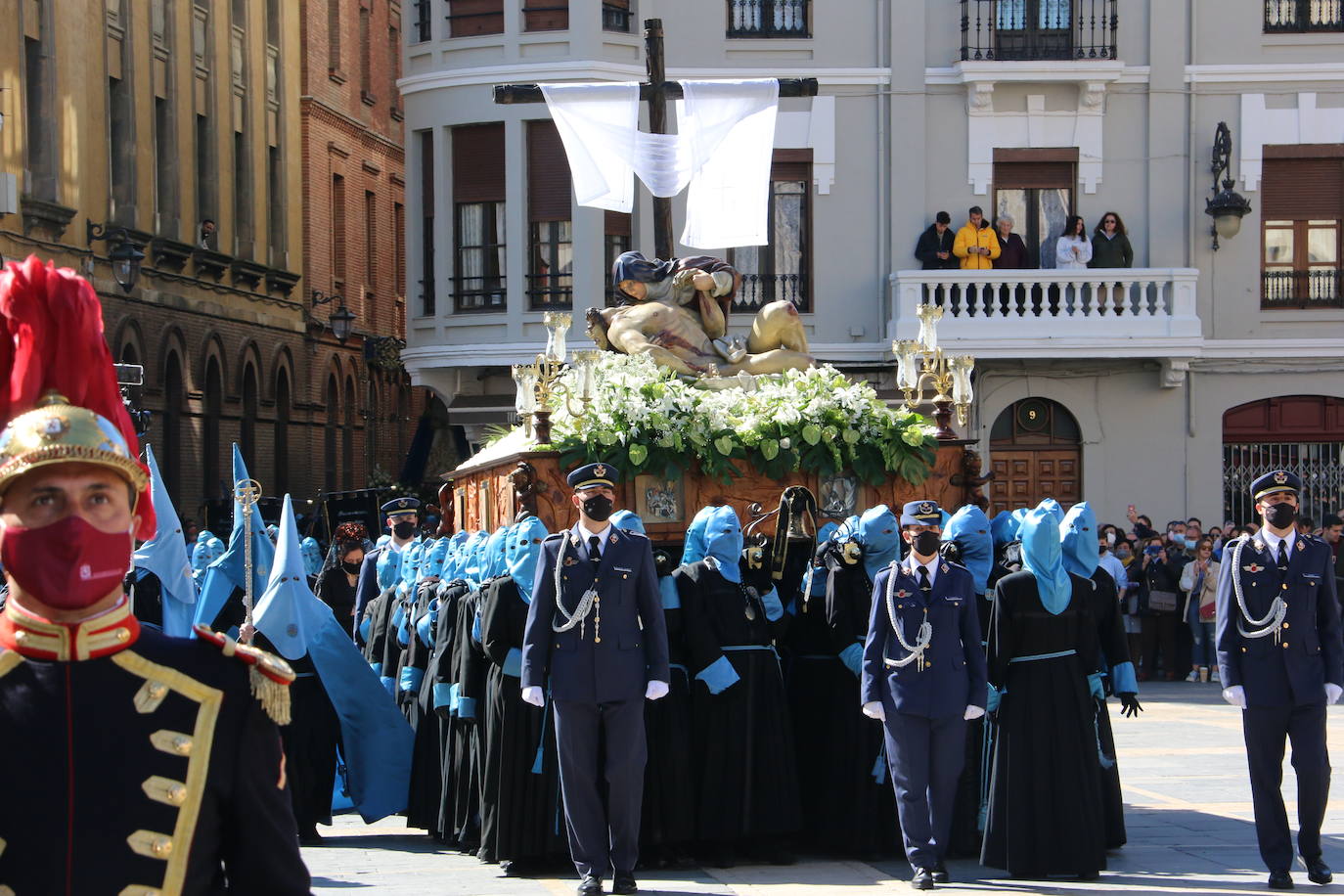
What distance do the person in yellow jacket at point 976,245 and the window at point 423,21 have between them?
756 centimetres

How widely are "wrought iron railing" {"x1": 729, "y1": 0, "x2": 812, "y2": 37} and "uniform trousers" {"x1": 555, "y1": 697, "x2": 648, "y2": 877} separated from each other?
711 inches

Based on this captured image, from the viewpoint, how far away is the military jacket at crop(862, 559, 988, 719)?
9.30m

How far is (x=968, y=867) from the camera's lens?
392 inches

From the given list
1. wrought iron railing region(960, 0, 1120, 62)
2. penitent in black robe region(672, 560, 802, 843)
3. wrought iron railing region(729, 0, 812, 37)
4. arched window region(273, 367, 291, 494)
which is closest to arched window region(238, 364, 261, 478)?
arched window region(273, 367, 291, 494)

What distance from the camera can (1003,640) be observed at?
31.9ft

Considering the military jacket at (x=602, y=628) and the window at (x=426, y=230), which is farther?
the window at (x=426, y=230)

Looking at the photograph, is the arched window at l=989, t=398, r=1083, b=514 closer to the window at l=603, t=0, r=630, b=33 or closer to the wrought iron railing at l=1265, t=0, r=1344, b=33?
Answer: the wrought iron railing at l=1265, t=0, r=1344, b=33

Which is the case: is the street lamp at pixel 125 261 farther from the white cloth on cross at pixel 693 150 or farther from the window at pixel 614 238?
the white cloth on cross at pixel 693 150

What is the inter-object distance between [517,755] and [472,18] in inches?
696

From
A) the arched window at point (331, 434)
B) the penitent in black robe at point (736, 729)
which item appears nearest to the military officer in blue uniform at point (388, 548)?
the penitent in black robe at point (736, 729)

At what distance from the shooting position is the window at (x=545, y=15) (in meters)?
25.8

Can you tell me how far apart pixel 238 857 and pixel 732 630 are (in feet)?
20.6

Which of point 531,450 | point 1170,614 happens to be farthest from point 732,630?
point 1170,614

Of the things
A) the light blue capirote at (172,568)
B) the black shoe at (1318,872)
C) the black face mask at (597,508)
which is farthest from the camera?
the light blue capirote at (172,568)
